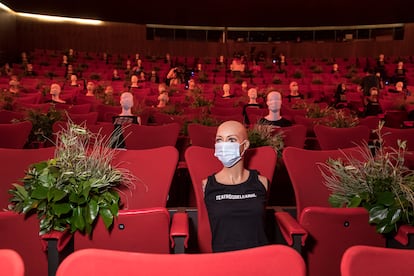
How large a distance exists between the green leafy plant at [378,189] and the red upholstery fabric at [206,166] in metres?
0.34

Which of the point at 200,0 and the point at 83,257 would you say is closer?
the point at 83,257

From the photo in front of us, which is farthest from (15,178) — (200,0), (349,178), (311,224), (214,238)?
(200,0)

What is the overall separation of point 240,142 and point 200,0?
638 inches

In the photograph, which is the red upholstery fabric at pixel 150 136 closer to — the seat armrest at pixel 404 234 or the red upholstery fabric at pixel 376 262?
the seat armrest at pixel 404 234

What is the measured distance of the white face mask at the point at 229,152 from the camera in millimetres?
2238

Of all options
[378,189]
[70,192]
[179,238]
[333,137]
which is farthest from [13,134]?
[378,189]

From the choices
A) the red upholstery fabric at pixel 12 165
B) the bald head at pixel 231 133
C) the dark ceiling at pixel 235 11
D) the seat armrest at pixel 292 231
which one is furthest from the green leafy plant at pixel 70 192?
the dark ceiling at pixel 235 11

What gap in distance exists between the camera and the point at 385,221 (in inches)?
82.8

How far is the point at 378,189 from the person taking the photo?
7.37 feet

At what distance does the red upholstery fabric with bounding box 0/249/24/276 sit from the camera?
101 cm

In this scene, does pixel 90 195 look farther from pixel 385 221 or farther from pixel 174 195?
pixel 174 195

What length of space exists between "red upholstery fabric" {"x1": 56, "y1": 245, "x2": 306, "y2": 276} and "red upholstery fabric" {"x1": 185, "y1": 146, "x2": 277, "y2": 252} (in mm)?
1500

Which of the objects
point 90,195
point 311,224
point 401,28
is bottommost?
point 311,224

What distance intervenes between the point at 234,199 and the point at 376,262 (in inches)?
44.3
